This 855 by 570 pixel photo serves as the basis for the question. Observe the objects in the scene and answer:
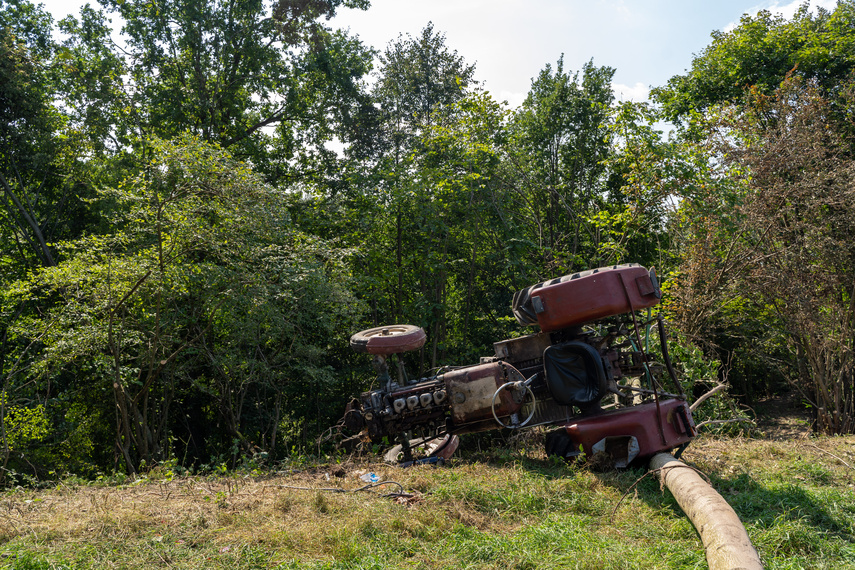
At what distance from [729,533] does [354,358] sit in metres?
9.74

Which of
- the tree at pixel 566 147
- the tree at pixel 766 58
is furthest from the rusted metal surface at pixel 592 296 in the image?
the tree at pixel 766 58

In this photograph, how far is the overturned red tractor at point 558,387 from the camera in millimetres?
5516

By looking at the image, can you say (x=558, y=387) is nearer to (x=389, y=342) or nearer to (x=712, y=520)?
(x=389, y=342)

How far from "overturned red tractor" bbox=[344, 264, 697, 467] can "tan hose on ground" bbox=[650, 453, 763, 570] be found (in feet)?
2.83

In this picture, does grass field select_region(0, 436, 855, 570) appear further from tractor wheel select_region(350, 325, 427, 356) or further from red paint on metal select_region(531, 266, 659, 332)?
red paint on metal select_region(531, 266, 659, 332)

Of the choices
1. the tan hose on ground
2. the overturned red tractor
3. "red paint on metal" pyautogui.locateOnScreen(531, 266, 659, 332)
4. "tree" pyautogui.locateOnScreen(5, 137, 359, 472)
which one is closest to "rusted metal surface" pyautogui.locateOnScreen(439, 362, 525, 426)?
the overturned red tractor

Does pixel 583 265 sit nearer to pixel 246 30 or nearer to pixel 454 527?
pixel 454 527

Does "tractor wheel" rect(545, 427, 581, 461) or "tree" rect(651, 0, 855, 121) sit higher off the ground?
"tree" rect(651, 0, 855, 121)

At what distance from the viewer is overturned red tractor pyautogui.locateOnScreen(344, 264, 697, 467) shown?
5.52 meters

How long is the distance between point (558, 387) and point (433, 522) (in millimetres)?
2181

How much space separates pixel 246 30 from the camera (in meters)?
15.7

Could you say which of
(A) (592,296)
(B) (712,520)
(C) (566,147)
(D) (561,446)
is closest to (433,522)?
(B) (712,520)

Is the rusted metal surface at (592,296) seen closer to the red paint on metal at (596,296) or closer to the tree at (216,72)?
the red paint on metal at (596,296)

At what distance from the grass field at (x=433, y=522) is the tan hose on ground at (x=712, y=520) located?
0.50 feet
